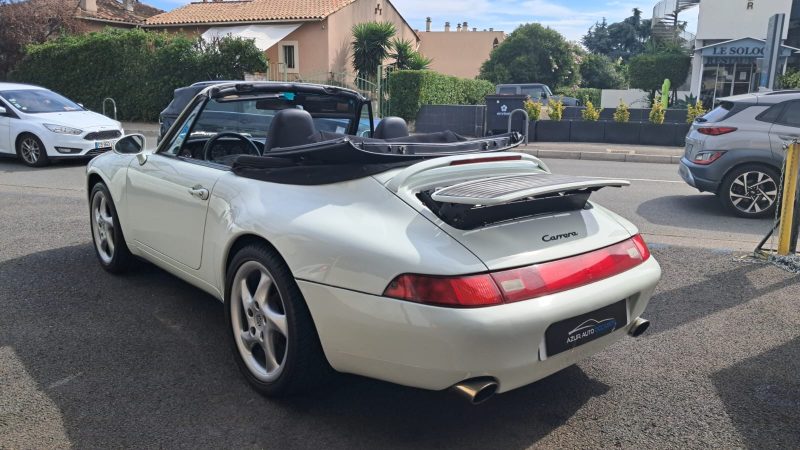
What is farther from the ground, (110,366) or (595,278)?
(595,278)

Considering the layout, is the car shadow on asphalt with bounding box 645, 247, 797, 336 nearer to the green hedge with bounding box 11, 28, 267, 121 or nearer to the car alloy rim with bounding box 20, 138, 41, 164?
the car alloy rim with bounding box 20, 138, 41, 164

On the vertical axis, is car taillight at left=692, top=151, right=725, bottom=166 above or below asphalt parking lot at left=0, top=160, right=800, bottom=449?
above

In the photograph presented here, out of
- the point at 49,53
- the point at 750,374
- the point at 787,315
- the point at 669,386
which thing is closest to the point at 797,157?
the point at 787,315

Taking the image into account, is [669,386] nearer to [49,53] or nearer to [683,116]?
[683,116]

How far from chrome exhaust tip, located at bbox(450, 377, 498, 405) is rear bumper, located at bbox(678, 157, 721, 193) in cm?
679

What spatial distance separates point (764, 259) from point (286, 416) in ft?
14.6

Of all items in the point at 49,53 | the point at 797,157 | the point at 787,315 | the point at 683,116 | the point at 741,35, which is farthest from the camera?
the point at 741,35

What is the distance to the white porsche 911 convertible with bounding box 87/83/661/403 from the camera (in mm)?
2533

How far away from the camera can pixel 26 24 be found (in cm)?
2772

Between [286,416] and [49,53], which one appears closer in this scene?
[286,416]

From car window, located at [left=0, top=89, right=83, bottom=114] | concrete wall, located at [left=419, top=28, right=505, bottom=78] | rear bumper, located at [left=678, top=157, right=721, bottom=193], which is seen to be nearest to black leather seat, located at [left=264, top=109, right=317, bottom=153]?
rear bumper, located at [left=678, top=157, right=721, bottom=193]

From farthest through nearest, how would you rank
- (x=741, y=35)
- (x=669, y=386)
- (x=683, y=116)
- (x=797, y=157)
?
(x=741, y=35) → (x=683, y=116) → (x=797, y=157) → (x=669, y=386)

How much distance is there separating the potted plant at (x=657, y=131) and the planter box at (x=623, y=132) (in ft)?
0.51

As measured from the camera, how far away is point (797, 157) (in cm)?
534
